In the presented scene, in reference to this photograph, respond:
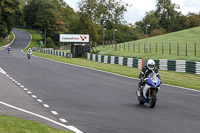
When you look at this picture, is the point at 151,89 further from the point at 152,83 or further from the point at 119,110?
the point at 119,110

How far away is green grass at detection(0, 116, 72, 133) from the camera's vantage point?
7873mm

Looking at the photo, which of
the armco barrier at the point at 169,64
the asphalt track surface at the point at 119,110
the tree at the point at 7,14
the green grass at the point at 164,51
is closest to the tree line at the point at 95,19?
the tree at the point at 7,14

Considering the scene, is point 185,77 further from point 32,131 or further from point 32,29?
point 32,29

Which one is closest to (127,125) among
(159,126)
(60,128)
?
(159,126)

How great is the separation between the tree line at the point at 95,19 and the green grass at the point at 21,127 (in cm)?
8986

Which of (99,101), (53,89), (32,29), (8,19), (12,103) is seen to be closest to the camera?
(12,103)

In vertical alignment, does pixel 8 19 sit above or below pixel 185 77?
above

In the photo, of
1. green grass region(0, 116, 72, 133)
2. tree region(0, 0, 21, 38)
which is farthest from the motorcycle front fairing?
tree region(0, 0, 21, 38)

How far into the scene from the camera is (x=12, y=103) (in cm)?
1273

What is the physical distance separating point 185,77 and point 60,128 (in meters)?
20.1

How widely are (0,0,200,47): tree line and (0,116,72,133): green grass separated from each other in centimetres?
8986

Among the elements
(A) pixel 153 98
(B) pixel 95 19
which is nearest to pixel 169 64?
(A) pixel 153 98

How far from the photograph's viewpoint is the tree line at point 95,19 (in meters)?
101

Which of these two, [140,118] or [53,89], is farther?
[53,89]
